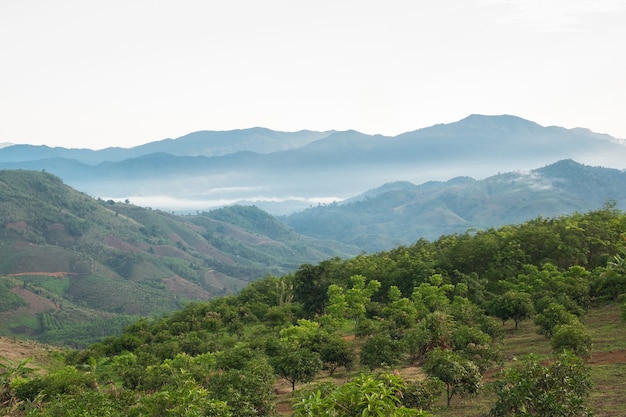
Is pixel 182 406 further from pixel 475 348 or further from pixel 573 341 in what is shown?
pixel 573 341

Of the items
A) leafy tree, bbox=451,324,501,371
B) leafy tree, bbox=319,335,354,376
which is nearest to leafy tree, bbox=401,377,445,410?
leafy tree, bbox=451,324,501,371

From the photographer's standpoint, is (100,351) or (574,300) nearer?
(574,300)

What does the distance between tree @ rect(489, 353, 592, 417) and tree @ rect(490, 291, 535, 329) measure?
27574 mm

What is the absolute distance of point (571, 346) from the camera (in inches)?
1340

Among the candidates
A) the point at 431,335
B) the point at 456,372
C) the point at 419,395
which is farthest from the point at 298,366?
the point at 419,395

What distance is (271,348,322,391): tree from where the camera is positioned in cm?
3781

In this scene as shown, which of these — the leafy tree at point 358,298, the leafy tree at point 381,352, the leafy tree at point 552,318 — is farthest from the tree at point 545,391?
the leafy tree at point 358,298

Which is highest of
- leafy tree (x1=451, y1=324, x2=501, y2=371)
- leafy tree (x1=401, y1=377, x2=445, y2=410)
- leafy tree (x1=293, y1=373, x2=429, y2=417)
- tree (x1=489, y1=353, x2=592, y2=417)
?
leafy tree (x1=293, y1=373, x2=429, y2=417)

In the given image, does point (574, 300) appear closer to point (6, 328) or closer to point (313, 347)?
point (313, 347)

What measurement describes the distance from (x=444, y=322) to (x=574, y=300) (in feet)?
53.8

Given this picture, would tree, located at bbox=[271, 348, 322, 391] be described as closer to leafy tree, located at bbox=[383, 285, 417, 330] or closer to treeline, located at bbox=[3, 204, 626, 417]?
treeline, located at bbox=[3, 204, 626, 417]

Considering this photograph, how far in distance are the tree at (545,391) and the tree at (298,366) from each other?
1724cm

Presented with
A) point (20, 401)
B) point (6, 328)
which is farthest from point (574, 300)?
point (6, 328)

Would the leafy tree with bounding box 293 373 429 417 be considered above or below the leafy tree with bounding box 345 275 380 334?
above
